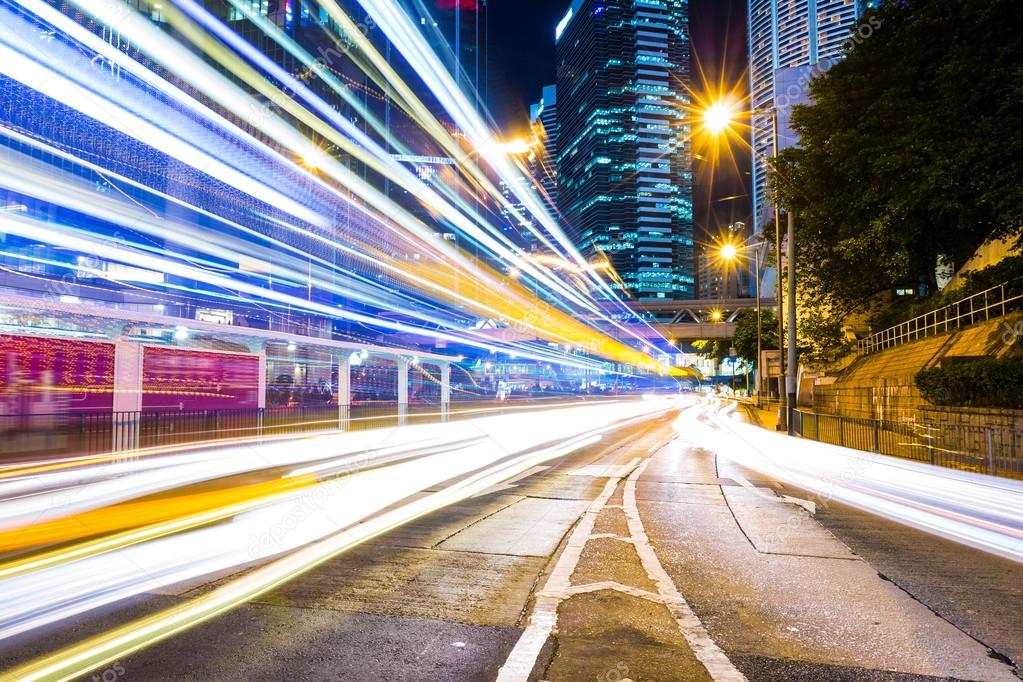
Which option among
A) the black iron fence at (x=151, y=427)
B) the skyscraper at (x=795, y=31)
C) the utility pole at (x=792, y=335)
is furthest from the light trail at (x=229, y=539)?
the skyscraper at (x=795, y=31)

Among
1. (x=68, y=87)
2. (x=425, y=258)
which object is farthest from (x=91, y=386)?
(x=425, y=258)

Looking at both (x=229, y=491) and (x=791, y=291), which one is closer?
(x=229, y=491)

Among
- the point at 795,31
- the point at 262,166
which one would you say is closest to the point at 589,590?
the point at 262,166

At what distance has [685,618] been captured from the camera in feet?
16.2

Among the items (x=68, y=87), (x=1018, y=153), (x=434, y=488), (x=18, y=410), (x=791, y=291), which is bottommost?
(x=434, y=488)

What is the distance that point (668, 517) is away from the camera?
9.18 meters

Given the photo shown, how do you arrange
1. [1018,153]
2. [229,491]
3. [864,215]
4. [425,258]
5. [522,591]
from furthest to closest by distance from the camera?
[425,258] < [864,215] < [1018,153] < [229,491] < [522,591]

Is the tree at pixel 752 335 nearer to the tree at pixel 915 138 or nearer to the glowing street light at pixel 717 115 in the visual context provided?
the tree at pixel 915 138

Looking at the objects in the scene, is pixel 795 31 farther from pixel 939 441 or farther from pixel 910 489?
pixel 910 489

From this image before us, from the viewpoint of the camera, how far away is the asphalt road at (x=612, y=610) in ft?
13.2

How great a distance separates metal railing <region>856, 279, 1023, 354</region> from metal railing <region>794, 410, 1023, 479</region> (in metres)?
6.41

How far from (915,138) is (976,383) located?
689 cm

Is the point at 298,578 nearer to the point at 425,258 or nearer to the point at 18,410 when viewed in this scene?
the point at 18,410

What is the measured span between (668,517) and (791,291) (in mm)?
16345
